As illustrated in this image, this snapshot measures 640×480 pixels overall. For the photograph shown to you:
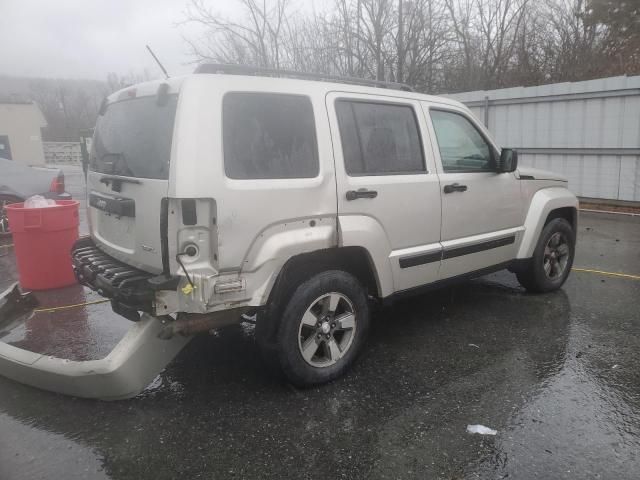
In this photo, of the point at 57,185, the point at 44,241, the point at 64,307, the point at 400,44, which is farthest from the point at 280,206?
the point at 400,44

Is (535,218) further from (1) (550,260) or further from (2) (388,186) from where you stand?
(2) (388,186)

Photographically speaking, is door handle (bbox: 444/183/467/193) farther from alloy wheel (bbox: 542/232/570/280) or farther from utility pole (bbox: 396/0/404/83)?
utility pole (bbox: 396/0/404/83)

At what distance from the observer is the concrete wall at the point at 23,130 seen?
1617 inches

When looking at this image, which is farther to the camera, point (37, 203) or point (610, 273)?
point (610, 273)

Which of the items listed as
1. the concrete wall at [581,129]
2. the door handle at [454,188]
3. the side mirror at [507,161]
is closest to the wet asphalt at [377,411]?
the door handle at [454,188]

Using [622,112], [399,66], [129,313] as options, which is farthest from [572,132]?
[129,313]

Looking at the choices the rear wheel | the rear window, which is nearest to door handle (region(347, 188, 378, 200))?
the rear window

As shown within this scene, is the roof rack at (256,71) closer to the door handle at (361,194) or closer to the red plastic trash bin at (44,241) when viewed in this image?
the door handle at (361,194)

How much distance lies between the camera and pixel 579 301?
16.4 feet

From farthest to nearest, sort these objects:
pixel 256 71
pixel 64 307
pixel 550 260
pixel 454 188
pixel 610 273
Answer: pixel 610 273
pixel 550 260
pixel 64 307
pixel 454 188
pixel 256 71

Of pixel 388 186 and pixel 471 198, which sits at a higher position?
pixel 388 186

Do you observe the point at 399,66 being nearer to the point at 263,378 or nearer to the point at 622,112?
the point at 622,112

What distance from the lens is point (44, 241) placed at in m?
5.40

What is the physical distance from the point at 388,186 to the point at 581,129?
334 inches
